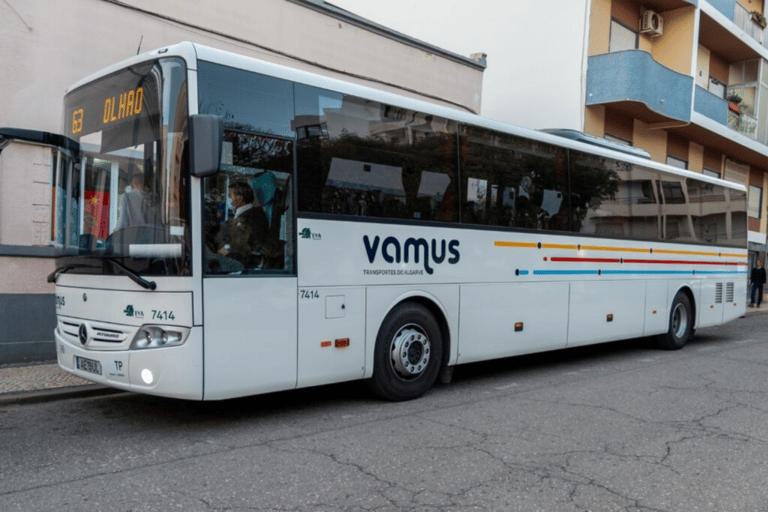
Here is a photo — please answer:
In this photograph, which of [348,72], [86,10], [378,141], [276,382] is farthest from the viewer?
[348,72]

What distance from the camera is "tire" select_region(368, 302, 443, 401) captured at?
6828mm

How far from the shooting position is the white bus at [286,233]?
5.36 meters

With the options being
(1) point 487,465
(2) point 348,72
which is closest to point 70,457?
(1) point 487,465

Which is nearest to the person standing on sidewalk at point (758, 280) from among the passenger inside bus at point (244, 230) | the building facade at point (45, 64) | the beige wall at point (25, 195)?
the building facade at point (45, 64)

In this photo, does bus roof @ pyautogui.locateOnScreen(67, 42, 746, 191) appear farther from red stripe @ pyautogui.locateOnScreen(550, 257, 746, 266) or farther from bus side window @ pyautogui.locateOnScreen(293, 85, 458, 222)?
red stripe @ pyautogui.locateOnScreen(550, 257, 746, 266)

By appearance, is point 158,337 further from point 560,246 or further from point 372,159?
point 560,246

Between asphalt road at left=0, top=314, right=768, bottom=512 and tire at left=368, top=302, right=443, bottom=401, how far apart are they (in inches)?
7.3

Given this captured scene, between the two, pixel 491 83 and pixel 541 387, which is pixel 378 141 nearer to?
pixel 541 387

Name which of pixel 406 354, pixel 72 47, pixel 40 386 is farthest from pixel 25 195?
pixel 406 354

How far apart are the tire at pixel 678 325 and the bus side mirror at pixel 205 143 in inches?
355

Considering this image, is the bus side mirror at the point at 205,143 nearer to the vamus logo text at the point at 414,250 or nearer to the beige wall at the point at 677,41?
the vamus logo text at the point at 414,250

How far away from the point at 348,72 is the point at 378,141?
23.4ft

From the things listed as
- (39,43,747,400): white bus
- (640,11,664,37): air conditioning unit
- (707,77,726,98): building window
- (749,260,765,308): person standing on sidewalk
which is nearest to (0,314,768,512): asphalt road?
(39,43,747,400): white bus

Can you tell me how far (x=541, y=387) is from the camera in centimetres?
803
